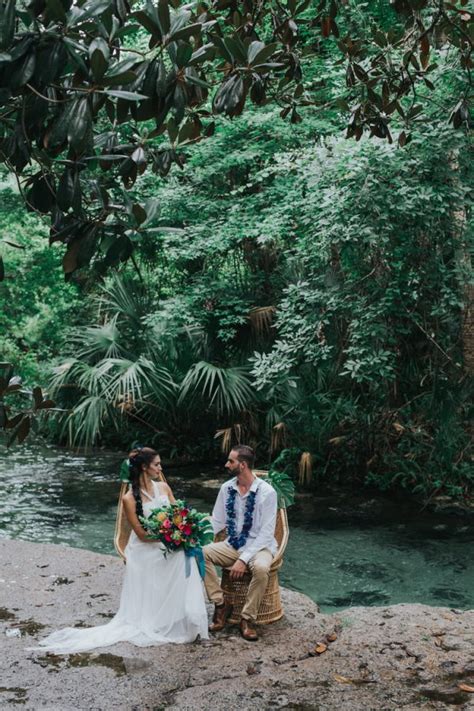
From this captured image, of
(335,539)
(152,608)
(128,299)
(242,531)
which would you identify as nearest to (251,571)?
(242,531)

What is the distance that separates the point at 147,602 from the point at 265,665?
1.04m

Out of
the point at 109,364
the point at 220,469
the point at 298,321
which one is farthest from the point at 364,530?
the point at 109,364

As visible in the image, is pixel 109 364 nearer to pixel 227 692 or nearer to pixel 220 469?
pixel 220 469

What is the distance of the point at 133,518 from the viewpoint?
6.18 meters

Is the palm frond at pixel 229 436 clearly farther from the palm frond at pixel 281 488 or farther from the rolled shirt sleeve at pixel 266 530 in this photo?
the rolled shirt sleeve at pixel 266 530

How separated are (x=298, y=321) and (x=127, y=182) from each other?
8.39 m

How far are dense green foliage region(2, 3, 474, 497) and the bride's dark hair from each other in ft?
13.8

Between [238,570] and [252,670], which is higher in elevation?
[238,570]

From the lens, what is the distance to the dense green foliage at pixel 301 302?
10.4 metres

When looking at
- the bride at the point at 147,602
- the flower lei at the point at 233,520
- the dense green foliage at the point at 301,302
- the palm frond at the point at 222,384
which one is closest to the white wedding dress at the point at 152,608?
the bride at the point at 147,602

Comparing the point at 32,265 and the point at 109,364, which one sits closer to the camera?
the point at 109,364

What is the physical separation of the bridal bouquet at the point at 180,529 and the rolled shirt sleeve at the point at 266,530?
313 millimetres

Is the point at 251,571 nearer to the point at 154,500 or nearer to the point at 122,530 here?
the point at 154,500

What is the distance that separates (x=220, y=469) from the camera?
49.8 ft
